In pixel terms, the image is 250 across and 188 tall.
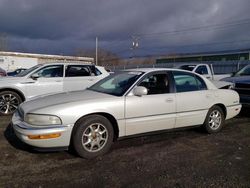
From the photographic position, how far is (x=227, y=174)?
355 centimetres

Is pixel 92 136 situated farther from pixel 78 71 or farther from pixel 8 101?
pixel 78 71

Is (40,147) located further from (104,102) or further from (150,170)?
(150,170)

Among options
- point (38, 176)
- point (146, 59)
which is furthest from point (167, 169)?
point (146, 59)

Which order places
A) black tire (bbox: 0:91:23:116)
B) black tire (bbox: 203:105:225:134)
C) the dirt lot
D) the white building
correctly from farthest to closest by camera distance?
the white building
black tire (bbox: 0:91:23:116)
black tire (bbox: 203:105:225:134)
the dirt lot

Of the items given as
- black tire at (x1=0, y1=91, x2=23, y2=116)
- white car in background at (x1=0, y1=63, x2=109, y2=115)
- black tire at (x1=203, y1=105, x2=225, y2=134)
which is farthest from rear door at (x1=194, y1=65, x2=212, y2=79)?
black tire at (x1=0, y1=91, x2=23, y2=116)

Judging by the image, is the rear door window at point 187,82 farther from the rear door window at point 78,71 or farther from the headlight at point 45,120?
the rear door window at point 78,71

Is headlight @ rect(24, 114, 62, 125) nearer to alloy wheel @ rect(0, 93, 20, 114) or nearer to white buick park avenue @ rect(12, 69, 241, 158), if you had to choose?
white buick park avenue @ rect(12, 69, 241, 158)

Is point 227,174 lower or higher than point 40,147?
lower

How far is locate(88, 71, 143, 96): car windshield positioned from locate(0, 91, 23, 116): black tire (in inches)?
129

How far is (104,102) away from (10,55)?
29.8 meters

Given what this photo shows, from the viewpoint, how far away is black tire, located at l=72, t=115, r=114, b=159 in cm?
393

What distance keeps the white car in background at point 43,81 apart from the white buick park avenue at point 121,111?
273 cm

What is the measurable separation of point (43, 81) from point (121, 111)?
4263mm

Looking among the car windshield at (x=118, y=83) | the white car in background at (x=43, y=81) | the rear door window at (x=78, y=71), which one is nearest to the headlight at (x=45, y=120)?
the car windshield at (x=118, y=83)
